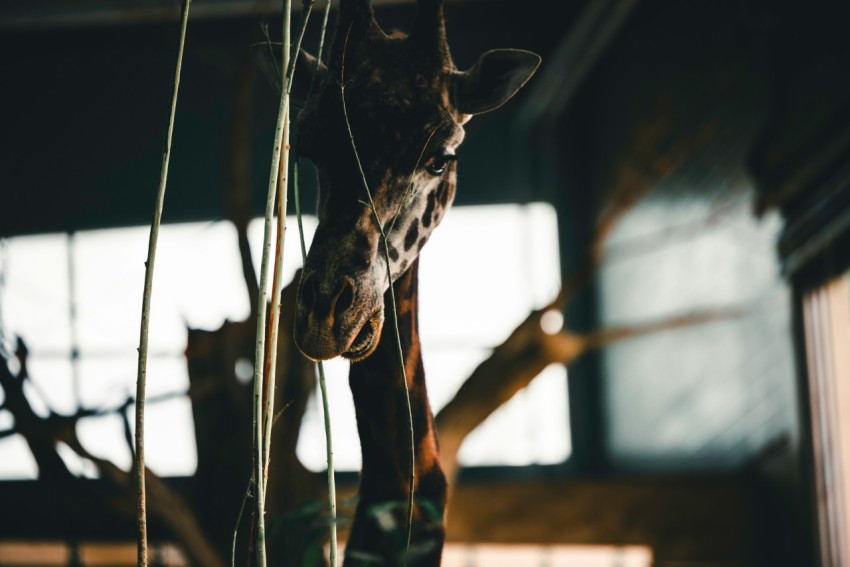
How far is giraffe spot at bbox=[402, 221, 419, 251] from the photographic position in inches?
39.6

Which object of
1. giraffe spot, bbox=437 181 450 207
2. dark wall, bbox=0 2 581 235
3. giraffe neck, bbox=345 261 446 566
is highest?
dark wall, bbox=0 2 581 235

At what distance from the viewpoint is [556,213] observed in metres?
8.34

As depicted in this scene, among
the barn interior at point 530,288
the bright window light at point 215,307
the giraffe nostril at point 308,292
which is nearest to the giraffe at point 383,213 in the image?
the giraffe nostril at point 308,292

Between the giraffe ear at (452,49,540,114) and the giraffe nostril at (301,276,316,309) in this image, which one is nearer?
the giraffe nostril at (301,276,316,309)

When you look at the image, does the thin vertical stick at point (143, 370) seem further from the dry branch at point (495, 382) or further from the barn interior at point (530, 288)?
the dry branch at point (495, 382)

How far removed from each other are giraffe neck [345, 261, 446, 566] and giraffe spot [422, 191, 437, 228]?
0.09m

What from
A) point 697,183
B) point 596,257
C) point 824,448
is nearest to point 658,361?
point 697,183

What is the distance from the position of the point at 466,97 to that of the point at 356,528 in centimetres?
47

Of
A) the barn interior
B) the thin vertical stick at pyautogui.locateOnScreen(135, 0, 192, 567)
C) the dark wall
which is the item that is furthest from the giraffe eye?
the dark wall

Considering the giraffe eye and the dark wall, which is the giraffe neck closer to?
the giraffe eye

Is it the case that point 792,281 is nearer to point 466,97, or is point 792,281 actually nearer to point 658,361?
point 658,361

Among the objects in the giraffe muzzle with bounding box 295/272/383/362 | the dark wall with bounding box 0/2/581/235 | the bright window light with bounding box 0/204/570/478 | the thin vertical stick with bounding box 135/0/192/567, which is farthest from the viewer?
the dark wall with bounding box 0/2/581/235

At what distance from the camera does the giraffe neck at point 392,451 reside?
3.39 feet

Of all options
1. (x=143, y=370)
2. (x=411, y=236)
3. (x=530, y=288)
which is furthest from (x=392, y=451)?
(x=530, y=288)
